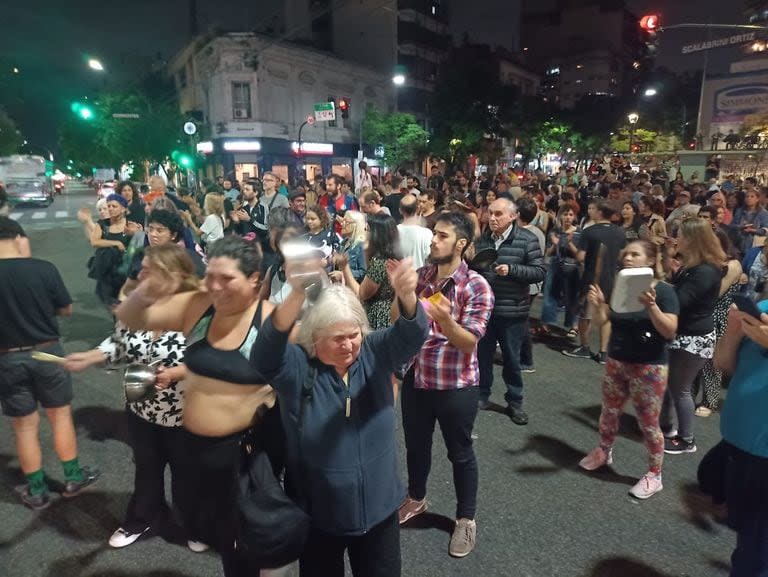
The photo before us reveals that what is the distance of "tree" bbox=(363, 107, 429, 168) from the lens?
36375 millimetres

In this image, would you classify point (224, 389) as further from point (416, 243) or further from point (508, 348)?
point (508, 348)

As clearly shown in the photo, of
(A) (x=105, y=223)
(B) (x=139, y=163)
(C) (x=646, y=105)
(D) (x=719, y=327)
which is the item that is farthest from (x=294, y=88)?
(C) (x=646, y=105)

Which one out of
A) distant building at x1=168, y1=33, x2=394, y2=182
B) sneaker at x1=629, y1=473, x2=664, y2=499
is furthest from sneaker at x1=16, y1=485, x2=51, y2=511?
distant building at x1=168, y1=33, x2=394, y2=182

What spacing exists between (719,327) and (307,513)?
4.96 metres

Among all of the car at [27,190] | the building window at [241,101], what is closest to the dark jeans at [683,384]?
the building window at [241,101]

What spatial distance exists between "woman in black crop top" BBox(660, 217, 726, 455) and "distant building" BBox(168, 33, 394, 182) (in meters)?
26.0

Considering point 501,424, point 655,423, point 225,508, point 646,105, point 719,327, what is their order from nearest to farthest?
point 225,508
point 655,423
point 501,424
point 719,327
point 646,105

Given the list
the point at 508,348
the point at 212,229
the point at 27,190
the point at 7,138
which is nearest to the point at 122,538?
the point at 508,348

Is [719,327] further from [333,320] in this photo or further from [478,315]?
[333,320]

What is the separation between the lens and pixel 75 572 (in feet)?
9.96

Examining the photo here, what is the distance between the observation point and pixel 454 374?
2932mm

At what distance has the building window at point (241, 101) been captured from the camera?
Result: 31.0m

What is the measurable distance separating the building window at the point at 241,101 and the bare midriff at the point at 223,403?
31.9 meters

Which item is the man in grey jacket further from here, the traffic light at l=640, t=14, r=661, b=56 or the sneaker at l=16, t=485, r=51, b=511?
the traffic light at l=640, t=14, r=661, b=56
